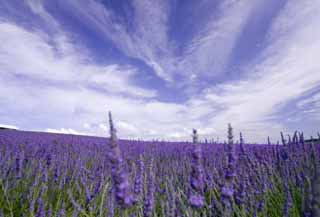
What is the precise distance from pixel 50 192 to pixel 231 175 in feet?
6.93

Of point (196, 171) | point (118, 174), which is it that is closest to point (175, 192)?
point (196, 171)

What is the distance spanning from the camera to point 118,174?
0.84 metres

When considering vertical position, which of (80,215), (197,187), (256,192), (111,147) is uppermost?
(111,147)

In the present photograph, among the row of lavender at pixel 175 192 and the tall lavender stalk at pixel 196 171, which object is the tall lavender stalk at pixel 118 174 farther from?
the tall lavender stalk at pixel 196 171

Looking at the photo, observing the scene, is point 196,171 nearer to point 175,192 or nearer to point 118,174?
point 118,174

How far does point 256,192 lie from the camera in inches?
86.2

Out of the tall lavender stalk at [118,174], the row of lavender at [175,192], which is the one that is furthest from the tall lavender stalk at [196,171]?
the tall lavender stalk at [118,174]

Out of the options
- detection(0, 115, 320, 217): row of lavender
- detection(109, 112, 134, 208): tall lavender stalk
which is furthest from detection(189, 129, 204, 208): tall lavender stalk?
detection(109, 112, 134, 208): tall lavender stalk

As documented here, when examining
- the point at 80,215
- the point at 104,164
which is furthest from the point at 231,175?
the point at 104,164

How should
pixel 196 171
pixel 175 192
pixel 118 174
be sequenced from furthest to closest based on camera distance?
pixel 175 192 → pixel 196 171 → pixel 118 174

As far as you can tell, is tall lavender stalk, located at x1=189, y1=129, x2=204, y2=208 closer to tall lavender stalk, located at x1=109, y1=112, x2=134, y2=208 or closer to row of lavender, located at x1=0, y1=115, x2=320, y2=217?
row of lavender, located at x1=0, y1=115, x2=320, y2=217

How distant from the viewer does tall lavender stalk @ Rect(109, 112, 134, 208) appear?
0.82 metres

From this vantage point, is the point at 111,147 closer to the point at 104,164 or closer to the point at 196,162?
the point at 196,162

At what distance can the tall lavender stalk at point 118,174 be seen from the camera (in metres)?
0.82
